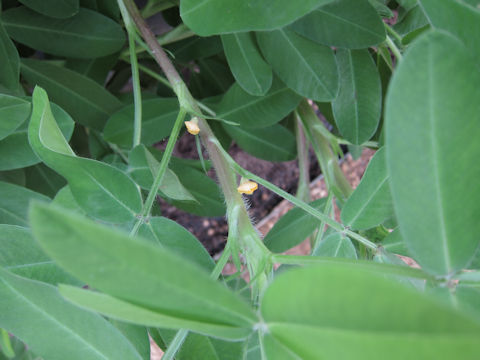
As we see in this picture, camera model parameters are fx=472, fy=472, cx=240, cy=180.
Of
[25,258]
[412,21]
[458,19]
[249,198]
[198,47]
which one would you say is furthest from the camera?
[249,198]

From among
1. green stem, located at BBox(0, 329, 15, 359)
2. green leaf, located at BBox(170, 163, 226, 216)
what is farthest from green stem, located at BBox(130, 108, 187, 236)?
green leaf, located at BBox(170, 163, 226, 216)

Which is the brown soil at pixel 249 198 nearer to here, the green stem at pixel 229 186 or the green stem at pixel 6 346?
the green stem at pixel 229 186

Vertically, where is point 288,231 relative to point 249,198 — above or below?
above

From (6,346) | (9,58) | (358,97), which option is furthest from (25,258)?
(358,97)

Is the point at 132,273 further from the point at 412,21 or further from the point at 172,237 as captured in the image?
the point at 412,21

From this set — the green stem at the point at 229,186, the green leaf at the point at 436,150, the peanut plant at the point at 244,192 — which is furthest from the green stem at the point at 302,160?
the green leaf at the point at 436,150
